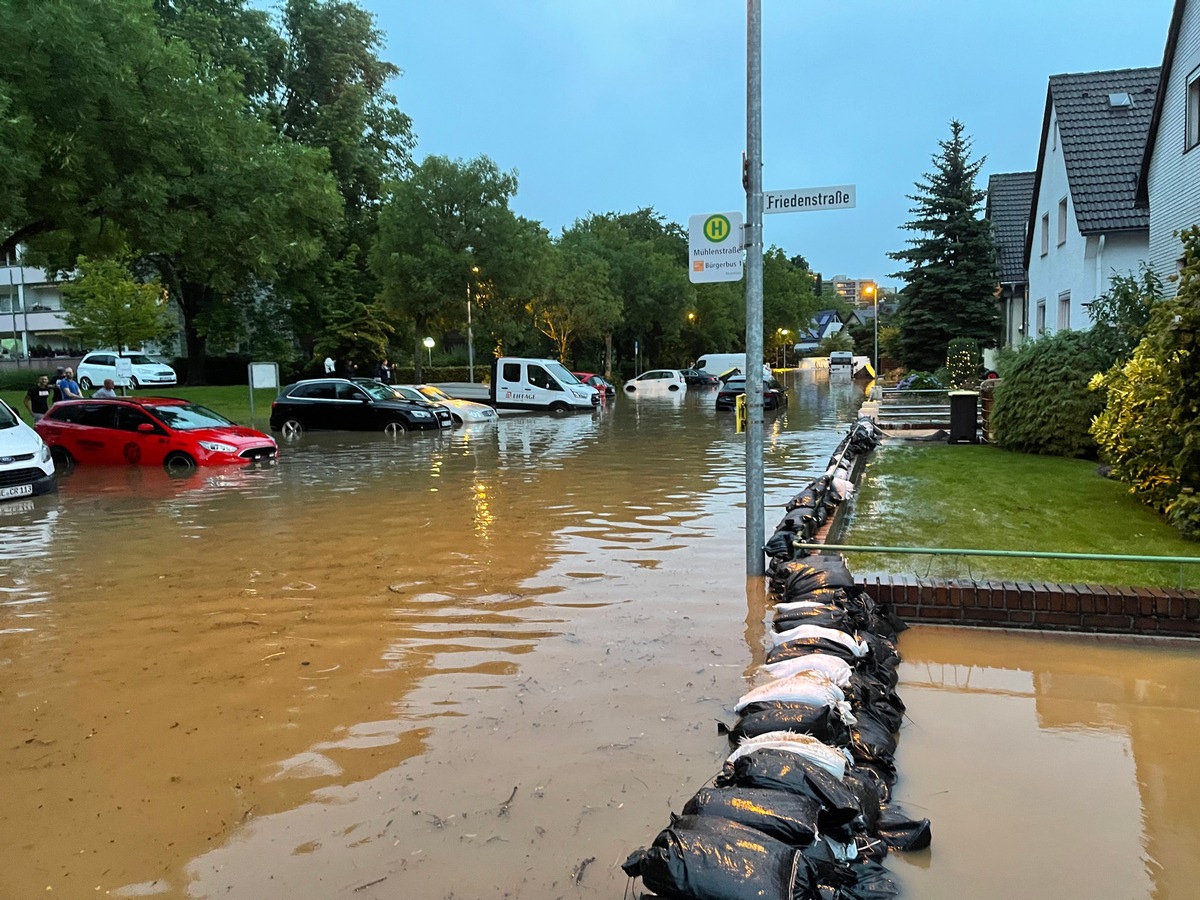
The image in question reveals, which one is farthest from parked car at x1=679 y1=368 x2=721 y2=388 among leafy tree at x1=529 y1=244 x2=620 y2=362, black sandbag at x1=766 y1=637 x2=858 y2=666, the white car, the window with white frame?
black sandbag at x1=766 y1=637 x2=858 y2=666

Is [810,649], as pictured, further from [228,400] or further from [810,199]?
[228,400]

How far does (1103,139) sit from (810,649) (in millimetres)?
22562

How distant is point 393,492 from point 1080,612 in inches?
369

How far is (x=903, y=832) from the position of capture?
344cm

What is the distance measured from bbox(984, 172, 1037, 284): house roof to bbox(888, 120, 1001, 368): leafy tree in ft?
2.30

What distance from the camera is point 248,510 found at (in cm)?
1158

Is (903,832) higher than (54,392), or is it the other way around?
(54,392)

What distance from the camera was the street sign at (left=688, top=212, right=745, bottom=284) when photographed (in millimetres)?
6770

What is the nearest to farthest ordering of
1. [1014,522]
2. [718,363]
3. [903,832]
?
1. [903,832]
2. [1014,522]
3. [718,363]

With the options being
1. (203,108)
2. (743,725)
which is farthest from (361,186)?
(743,725)

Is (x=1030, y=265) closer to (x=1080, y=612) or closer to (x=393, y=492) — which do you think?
(x=393, y=492)

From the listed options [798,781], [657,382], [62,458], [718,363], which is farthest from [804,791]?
[718,363]

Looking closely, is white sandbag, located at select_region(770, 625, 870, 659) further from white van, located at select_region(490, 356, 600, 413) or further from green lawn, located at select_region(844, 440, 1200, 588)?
white van, located at select_region(490, 356, 600, 413)

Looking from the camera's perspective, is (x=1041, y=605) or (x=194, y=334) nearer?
(x=1041, y=605)
